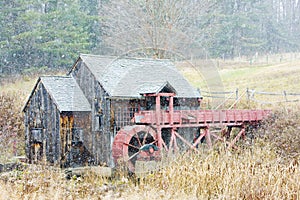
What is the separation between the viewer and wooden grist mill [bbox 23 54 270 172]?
15383 mm

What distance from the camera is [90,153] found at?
52.4 ft

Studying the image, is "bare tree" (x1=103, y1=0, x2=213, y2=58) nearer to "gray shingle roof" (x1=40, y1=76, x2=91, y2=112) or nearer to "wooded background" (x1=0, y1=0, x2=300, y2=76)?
"wooded background" (x1=0, y1=0, x2=300, y2=76)

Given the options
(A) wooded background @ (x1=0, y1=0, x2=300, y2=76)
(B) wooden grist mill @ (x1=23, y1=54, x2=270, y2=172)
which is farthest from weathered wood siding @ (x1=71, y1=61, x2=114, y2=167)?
(A) wooded background @ (x1=0, y1=0, x2=300, y2=76)

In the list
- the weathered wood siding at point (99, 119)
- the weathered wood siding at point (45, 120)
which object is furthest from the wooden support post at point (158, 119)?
the weathered wood siding at point (45, 120)

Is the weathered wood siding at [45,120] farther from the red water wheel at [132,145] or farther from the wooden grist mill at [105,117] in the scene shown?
the red water wheel at [132,145]

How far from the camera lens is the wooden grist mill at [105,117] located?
15.4m

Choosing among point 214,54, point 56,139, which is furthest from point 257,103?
point 214,54

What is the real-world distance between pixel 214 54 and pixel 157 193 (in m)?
31.5

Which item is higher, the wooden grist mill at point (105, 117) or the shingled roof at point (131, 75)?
the shingled roof at point (131, 75)

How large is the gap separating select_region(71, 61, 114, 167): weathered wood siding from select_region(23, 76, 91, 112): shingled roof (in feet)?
1.03

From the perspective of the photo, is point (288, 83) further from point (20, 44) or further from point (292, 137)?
point (20, 44)

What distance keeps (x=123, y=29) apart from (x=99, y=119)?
940 centimetres

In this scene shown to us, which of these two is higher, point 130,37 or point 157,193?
point 130,37

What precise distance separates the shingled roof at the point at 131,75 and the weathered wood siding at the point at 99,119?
1.01ft
